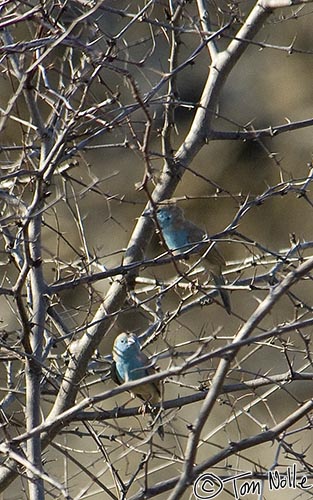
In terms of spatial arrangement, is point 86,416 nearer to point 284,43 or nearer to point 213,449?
point 213,449

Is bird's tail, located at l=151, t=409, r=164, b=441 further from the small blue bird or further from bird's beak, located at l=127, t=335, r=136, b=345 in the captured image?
the small blue bird

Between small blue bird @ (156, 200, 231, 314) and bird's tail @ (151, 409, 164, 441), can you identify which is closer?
bird's tail @ (151, 409, 164, 441)

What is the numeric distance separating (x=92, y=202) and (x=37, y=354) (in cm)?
620

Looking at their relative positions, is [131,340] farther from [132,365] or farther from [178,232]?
[178,232]

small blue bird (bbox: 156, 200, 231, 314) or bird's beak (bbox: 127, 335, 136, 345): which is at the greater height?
small blue bird (bbox: 156, 200, 231, 314)

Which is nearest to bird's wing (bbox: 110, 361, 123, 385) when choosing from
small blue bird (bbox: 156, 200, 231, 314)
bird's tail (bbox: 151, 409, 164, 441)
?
bird's tail (bbox: 151, 409, 164, 441)

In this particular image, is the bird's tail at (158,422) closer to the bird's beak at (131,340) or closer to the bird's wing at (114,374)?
the bird's wing at (114,374)

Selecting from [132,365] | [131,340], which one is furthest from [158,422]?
[131,340]

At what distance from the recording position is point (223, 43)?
30.6ft

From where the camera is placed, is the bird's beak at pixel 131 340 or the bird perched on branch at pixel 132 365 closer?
the bird perched on branch at pixel 132 365

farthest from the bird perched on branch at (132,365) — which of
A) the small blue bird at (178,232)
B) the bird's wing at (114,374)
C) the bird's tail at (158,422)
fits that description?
the small blue bird at (178,232)

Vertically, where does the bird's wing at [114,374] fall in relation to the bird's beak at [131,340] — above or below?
below

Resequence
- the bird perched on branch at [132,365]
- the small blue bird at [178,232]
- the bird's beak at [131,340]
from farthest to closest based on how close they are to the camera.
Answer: the small blue bird at [178,232], the bird's beak at [131,340], the bird perched on branch at [132,365]

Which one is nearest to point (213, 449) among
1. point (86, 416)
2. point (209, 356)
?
point (86, 416)
